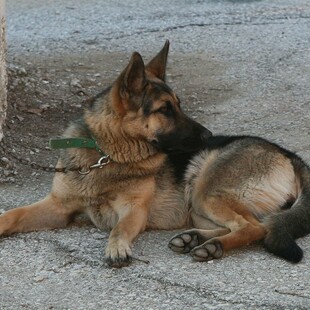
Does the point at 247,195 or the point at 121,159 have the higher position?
the point at 121,159

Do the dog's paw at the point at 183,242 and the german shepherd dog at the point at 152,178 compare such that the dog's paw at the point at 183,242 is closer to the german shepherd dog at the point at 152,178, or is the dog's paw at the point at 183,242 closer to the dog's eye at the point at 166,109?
the german shepherd dog at the point at 152,178

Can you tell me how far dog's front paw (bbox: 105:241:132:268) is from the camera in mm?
5348

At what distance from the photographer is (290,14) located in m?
13.3

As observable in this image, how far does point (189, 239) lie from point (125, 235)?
1.46 feet

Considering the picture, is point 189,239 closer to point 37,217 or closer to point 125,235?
point 125,235

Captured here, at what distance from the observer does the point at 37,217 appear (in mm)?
6074

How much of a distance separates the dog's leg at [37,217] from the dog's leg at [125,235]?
525mm

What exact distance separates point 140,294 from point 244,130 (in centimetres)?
403

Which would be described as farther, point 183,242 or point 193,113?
point 193,113

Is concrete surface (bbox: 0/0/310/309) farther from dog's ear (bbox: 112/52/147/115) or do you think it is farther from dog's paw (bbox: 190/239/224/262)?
dog's ear (bbox: 112/52/147/115)

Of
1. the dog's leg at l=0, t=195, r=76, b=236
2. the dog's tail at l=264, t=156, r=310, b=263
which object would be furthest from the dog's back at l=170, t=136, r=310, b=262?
the dog's leg at l=0, t=195, r=76, b=236

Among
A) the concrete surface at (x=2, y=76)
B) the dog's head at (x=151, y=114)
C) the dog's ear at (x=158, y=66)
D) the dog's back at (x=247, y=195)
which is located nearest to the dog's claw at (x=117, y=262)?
the dog's back at (x=247, y=195)

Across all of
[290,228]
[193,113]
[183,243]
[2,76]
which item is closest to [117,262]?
[183,243]

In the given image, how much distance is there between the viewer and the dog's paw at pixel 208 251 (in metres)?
5.37
